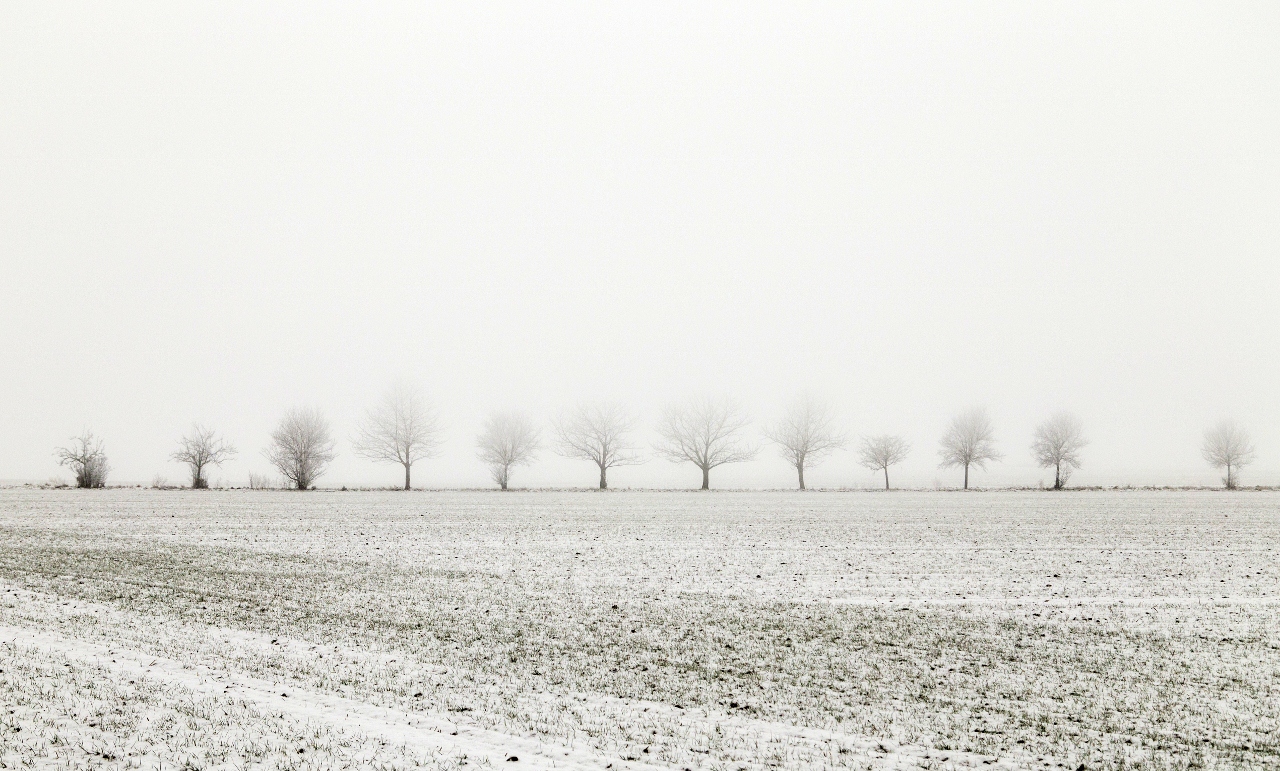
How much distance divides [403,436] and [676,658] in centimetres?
8792

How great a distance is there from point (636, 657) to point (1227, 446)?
4893 inches

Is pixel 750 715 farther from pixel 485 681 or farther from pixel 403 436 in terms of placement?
pixel 403 436

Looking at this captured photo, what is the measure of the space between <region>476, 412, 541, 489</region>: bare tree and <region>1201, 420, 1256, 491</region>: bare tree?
92.6 meters

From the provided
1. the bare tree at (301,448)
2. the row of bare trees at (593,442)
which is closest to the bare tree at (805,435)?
the row of bare trees at (593,442)

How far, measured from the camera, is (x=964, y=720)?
8.99 m

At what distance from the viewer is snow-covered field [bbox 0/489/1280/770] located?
8.12 metres

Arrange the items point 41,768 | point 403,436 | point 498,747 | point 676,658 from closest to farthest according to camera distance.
Result: point 41,768 → point 498,747 → point 676,658 → point 403,436

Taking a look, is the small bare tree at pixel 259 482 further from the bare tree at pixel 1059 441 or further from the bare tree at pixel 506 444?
the bare tree at pixel 1059 441

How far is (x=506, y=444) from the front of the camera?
9838cm

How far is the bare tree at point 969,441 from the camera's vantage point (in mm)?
105312

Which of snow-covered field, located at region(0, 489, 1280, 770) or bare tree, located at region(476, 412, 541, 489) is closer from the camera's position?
snow-covered field, located at region(0, 489, 1280, 770)

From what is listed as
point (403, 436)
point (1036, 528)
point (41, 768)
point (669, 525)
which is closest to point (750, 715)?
point (41, 768)

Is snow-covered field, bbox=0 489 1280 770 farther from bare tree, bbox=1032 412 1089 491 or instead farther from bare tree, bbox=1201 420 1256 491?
bare tree, bbox=1201 420 1256 491

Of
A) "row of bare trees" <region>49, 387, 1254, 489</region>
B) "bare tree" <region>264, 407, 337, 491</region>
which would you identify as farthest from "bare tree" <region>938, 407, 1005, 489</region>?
"bare tree" <region>264, 407, 337, 491</region>
